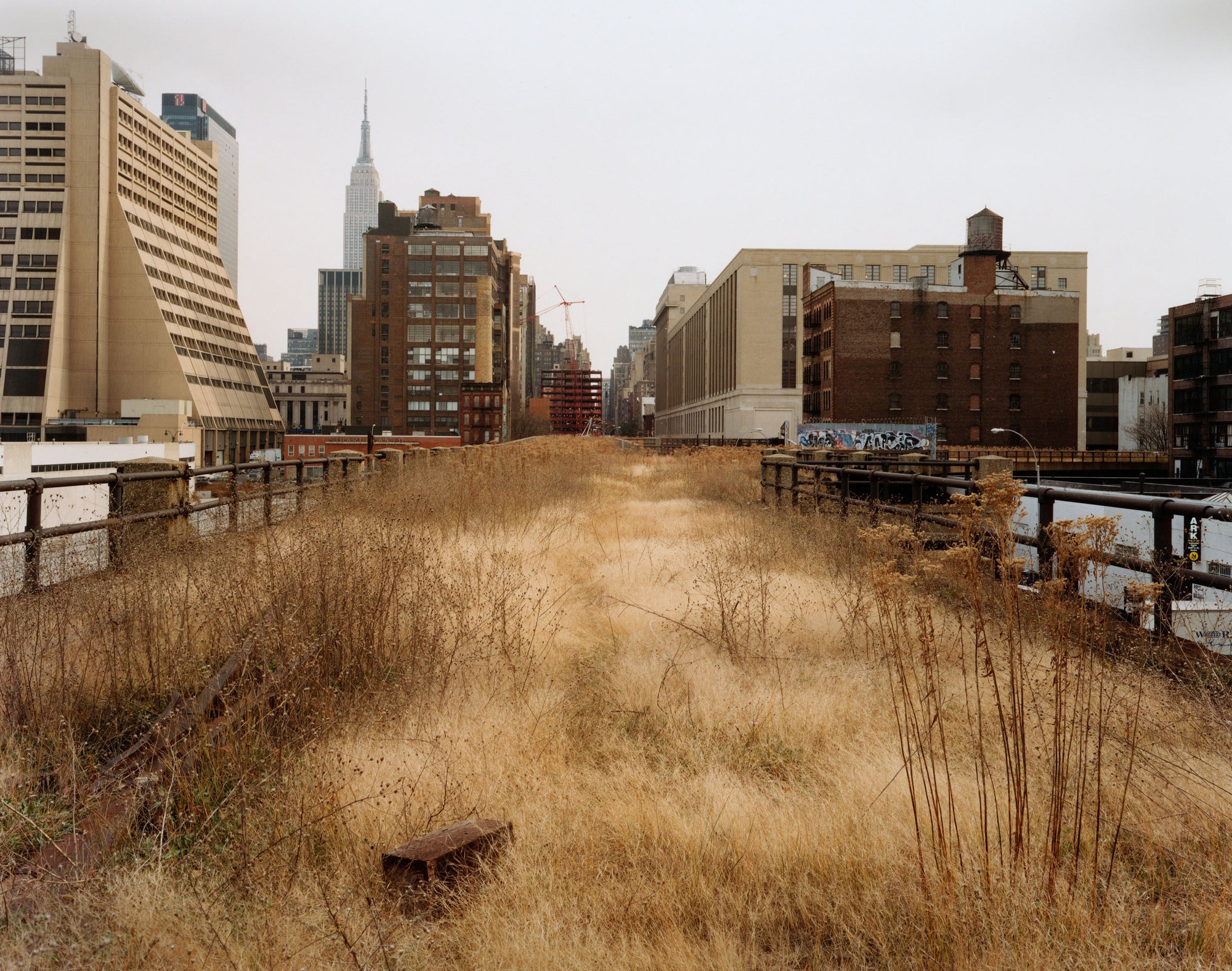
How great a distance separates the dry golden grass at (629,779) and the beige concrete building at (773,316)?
80952 mm

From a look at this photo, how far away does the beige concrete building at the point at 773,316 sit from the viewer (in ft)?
327

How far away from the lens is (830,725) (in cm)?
511

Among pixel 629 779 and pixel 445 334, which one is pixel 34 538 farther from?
pixel 445 334

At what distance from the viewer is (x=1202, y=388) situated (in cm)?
8244

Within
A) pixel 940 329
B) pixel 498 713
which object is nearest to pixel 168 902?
pixel 498 713

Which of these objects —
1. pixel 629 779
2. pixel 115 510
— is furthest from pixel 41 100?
pixel 629 779

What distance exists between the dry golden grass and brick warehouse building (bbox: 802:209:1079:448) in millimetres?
74121

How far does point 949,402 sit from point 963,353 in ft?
15.3

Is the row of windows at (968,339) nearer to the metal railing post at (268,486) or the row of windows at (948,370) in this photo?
the row of windows at (948,370)

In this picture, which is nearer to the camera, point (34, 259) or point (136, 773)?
point (136, 773)

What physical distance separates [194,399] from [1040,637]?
126m

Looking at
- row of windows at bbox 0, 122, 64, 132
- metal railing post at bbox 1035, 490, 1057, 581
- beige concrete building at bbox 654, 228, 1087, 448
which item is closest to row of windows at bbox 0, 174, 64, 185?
row of windows at bbox 0, 122, 64, 132

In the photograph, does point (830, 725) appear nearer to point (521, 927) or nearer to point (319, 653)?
point (521, 927)

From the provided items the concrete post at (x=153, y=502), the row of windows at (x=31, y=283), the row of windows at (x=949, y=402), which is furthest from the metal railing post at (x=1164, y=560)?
the row of windows at (x=31, y=283)
